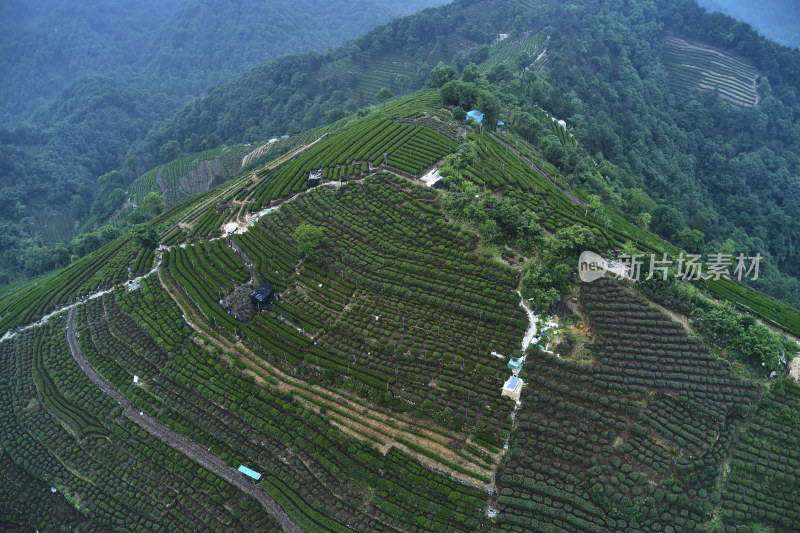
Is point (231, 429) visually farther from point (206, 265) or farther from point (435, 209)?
point (435, 209)

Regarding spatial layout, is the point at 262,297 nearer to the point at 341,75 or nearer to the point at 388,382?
the point at 388,382

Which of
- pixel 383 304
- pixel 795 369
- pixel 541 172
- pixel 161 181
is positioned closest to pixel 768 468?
pixel 795 369

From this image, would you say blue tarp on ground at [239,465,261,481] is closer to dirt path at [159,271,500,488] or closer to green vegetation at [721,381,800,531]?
dirt path at [159,271,500,488]

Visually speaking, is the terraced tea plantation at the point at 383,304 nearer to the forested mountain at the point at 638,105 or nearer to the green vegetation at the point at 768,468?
the green vegetation at the point at 768,468

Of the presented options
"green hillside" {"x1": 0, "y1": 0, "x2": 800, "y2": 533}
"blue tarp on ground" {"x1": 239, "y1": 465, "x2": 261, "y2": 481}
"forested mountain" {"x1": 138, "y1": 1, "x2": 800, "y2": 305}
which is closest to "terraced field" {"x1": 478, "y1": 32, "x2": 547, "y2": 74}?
"forested mountain" {"x1": 138, "y1": 1, "x2": 800, "y2": 305}

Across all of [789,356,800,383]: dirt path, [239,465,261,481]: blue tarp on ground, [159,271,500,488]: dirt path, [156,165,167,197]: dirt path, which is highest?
[789,356,800,383]: dirt path

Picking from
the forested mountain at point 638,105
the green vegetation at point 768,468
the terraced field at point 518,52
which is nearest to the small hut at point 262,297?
the green vegetation at point 768,468
